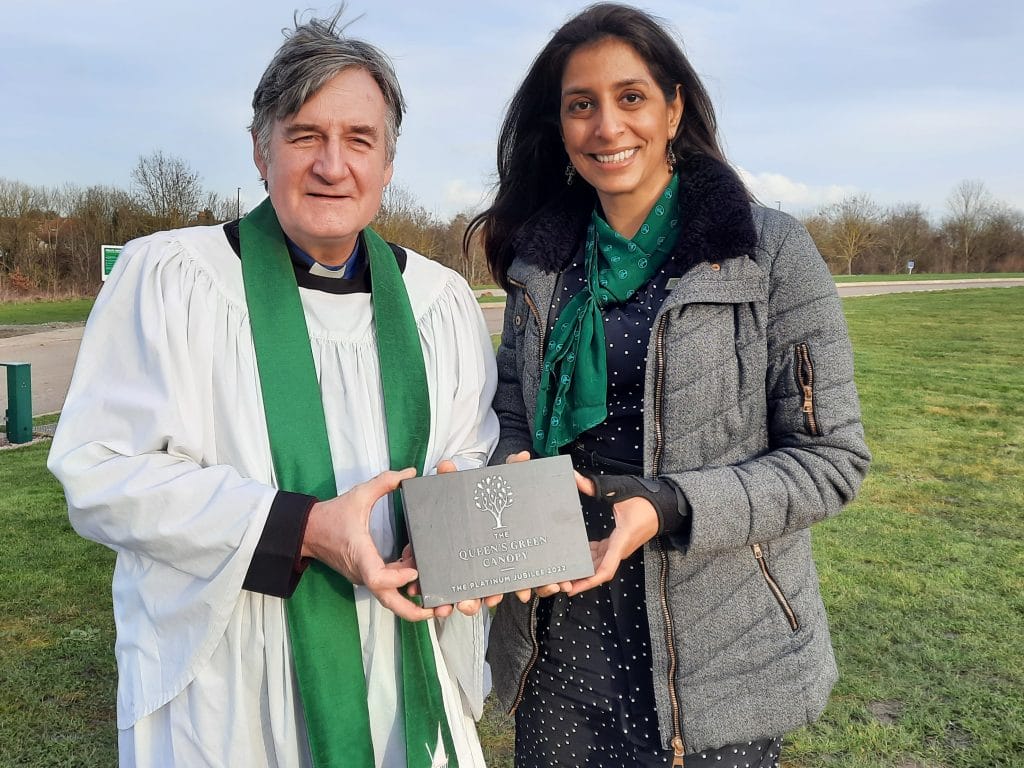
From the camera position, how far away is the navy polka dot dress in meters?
2.14

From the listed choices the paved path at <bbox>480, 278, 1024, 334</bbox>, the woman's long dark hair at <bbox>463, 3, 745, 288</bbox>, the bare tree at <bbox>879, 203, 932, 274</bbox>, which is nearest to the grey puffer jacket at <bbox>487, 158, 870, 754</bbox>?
the woman's long dark hair at <bbox>463, 3, 745, 288</bbox>

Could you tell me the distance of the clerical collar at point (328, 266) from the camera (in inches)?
86.5

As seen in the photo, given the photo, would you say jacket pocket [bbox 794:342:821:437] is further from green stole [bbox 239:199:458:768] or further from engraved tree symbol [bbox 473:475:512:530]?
green stole [bbox 239:199:458:768]

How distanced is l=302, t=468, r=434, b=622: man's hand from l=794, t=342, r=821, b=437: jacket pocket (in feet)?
3.03

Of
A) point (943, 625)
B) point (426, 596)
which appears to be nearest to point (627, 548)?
point (426, 596)

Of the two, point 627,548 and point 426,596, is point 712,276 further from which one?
point 426,596

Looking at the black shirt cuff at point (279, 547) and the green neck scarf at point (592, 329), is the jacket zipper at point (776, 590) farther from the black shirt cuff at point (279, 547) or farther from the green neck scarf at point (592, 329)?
the black shirt cuff at point (279, 547)

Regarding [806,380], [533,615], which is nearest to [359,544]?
[533,615]

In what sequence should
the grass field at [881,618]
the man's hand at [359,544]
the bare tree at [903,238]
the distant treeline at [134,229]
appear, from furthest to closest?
the bare tree at [903,238], the distant treeline at [134,229], the grass field at [881,618], the man's hand at [359,544]

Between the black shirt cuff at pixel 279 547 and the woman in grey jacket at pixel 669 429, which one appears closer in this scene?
the black shirt cuff at pixel 279 547

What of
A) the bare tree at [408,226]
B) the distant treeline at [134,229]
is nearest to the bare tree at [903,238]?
the distant treeline at [134,229]

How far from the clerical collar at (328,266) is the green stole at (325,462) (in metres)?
0.04

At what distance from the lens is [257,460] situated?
1967mm

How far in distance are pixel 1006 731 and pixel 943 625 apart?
1.18 meters
